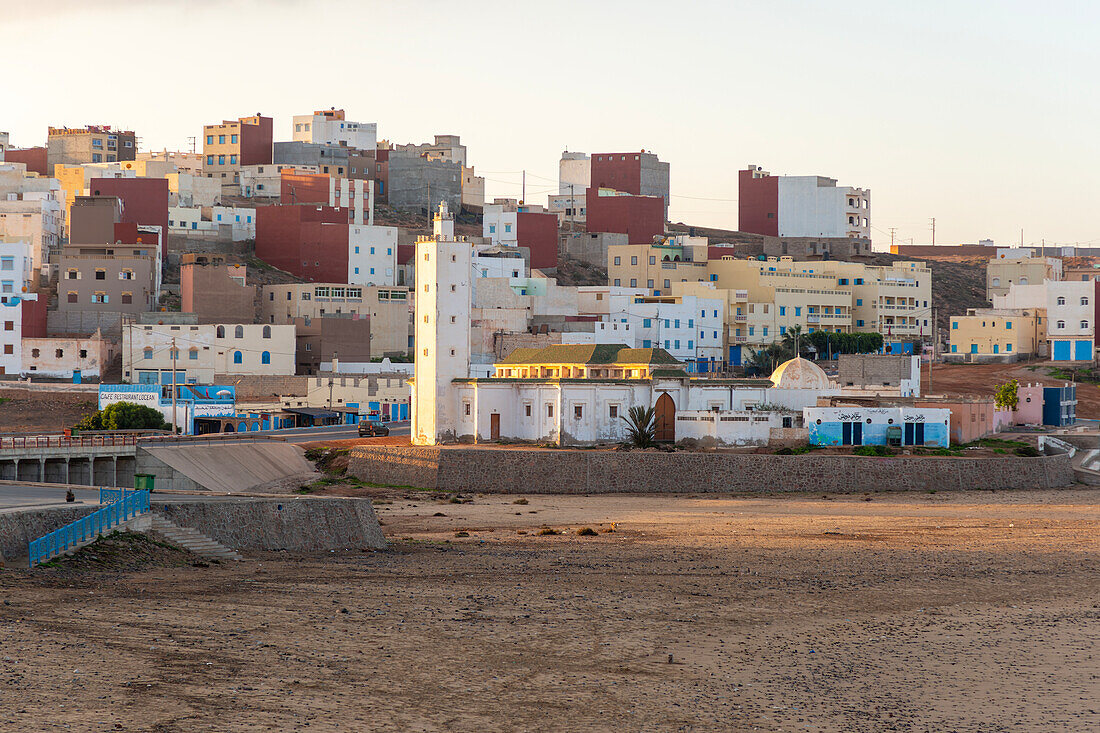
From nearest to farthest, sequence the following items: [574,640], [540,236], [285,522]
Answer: [574,640] < [285,522] < [540,236]

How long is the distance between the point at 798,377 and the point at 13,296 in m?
46.1

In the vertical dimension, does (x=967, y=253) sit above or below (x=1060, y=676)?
above

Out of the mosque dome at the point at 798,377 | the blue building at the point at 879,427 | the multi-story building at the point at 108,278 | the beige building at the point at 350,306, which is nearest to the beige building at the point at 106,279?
the multi-story building at the point at 108,278

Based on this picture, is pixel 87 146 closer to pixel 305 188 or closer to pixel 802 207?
pixel 305 188

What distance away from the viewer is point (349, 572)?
31.2m

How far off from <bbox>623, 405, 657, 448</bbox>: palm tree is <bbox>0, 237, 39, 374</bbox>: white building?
3941 cm

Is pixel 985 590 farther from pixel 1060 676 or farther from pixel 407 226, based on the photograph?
pixel 407 226

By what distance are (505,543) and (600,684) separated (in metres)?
17.6

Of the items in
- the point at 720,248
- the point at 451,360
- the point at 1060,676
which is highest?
the point at 720,248

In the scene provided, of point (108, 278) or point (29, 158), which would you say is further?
point (29, 158)

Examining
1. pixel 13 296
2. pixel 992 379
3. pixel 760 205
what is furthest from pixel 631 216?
pixel 13 296

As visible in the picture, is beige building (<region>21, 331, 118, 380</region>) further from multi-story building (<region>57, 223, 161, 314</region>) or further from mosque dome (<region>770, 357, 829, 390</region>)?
mosque dome (<region>770, 357, 829, 390</region>)

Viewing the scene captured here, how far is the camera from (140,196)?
100312mm

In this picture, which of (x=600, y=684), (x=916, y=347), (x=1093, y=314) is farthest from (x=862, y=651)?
(x=916, y=347)
